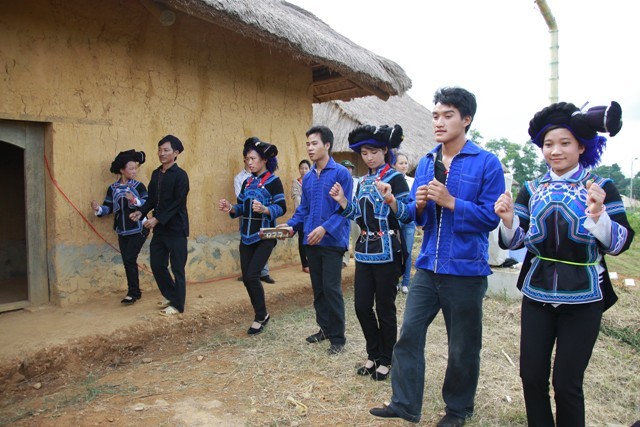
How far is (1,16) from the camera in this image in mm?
4402

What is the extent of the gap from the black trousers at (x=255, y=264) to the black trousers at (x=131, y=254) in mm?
1214

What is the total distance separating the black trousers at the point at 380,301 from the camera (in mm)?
3564

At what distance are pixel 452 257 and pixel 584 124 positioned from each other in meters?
0.98

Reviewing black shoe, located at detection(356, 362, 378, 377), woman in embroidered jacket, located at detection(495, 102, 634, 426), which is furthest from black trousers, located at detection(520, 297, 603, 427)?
black shoe, located at detection(356, 362, 378, 377)

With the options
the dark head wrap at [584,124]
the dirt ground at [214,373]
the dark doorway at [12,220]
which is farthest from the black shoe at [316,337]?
the dark doorway at [12,220]

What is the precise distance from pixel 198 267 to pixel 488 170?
14.5ft

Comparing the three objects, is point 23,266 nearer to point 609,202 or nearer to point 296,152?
point 296,152

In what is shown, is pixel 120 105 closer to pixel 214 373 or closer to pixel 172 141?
pixel 172 141

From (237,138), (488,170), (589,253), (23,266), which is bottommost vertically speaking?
(23,266)

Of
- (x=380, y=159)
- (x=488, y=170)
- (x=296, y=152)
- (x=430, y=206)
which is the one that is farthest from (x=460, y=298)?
(x=296, y=152)

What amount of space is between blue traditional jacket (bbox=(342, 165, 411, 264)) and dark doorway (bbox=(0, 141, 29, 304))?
20.6 feet

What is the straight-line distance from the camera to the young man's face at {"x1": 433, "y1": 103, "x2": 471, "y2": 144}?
2.78 meters

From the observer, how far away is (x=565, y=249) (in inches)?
94.3

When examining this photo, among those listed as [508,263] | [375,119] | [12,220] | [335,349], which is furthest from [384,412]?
[375,119]
